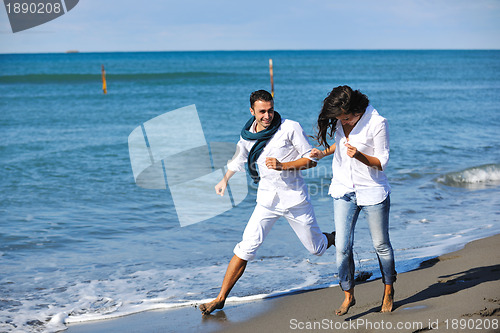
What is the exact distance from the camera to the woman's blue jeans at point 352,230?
427cm

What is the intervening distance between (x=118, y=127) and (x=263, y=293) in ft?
56.4

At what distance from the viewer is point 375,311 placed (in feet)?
14.9

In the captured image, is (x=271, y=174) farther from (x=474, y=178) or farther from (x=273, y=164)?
(x=474, y=178)

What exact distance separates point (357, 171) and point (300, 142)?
64cm

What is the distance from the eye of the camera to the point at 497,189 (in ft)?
34.3

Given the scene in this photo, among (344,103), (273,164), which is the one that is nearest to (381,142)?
(344,103)

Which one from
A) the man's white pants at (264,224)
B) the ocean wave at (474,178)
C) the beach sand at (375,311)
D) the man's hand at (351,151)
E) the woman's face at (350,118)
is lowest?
the ocean wave at (474,178)

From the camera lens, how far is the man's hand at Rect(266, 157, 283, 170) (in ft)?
14.9

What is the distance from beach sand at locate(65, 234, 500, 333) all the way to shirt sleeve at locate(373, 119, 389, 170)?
1.19 m

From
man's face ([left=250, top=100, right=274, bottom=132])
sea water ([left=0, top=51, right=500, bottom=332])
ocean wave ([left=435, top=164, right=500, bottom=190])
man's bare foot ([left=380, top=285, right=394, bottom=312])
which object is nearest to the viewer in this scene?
man's bare foot ([left=380, top=285, right=394, bottom=312])

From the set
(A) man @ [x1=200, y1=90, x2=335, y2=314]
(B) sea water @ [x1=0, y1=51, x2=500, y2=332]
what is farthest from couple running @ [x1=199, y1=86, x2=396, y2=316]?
(B) sea water @ [x1=0, y1=51, x2=500, y2=332]

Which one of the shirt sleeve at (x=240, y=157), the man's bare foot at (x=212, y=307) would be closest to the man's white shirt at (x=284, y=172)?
the shirt sleeve at (x=240, y=157)

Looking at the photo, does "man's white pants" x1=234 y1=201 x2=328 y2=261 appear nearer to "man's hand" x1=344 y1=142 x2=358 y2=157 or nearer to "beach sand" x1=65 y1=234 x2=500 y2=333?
"beach sand" x1=65 y1=234 x2=500 y2=333

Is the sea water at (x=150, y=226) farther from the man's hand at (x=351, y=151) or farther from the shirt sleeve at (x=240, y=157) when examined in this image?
the man's hand at (x=351, y=151)
